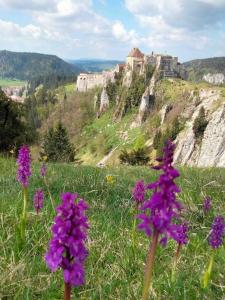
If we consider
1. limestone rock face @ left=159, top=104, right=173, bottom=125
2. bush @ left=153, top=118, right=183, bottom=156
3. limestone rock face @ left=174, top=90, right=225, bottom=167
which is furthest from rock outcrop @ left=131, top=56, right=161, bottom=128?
limestone rock face @ left=174, top=90, right=225, bottom=167

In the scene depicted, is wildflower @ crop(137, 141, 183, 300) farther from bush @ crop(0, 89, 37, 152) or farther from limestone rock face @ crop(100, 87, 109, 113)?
limestone rock face @ crop(100, 87, 109, 113)

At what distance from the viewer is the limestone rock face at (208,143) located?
99.1 metres

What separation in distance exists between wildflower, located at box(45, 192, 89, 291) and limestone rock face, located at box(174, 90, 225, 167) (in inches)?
3762

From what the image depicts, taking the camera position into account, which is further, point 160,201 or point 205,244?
point 205,244

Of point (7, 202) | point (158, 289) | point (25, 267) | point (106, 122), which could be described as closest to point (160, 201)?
point (158, 289)

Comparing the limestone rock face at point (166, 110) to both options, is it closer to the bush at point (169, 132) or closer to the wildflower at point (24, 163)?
the bush at point (169, 132)

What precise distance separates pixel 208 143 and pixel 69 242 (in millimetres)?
105500

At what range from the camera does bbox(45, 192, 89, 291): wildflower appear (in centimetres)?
191

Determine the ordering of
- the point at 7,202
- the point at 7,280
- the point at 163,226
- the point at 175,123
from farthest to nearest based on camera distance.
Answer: the point at 175,123 → the point at 7,202 → the point at 7,280 → the point at 163,226

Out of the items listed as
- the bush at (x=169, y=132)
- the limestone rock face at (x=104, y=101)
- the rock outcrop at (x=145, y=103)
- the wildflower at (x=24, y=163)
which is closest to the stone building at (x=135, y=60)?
the limestone rock face at (x=104, y=101)

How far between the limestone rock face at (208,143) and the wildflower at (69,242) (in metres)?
95.6

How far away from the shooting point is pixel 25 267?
3.66m

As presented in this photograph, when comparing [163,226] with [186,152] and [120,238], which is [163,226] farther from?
[186,152]

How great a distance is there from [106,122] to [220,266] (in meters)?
167
